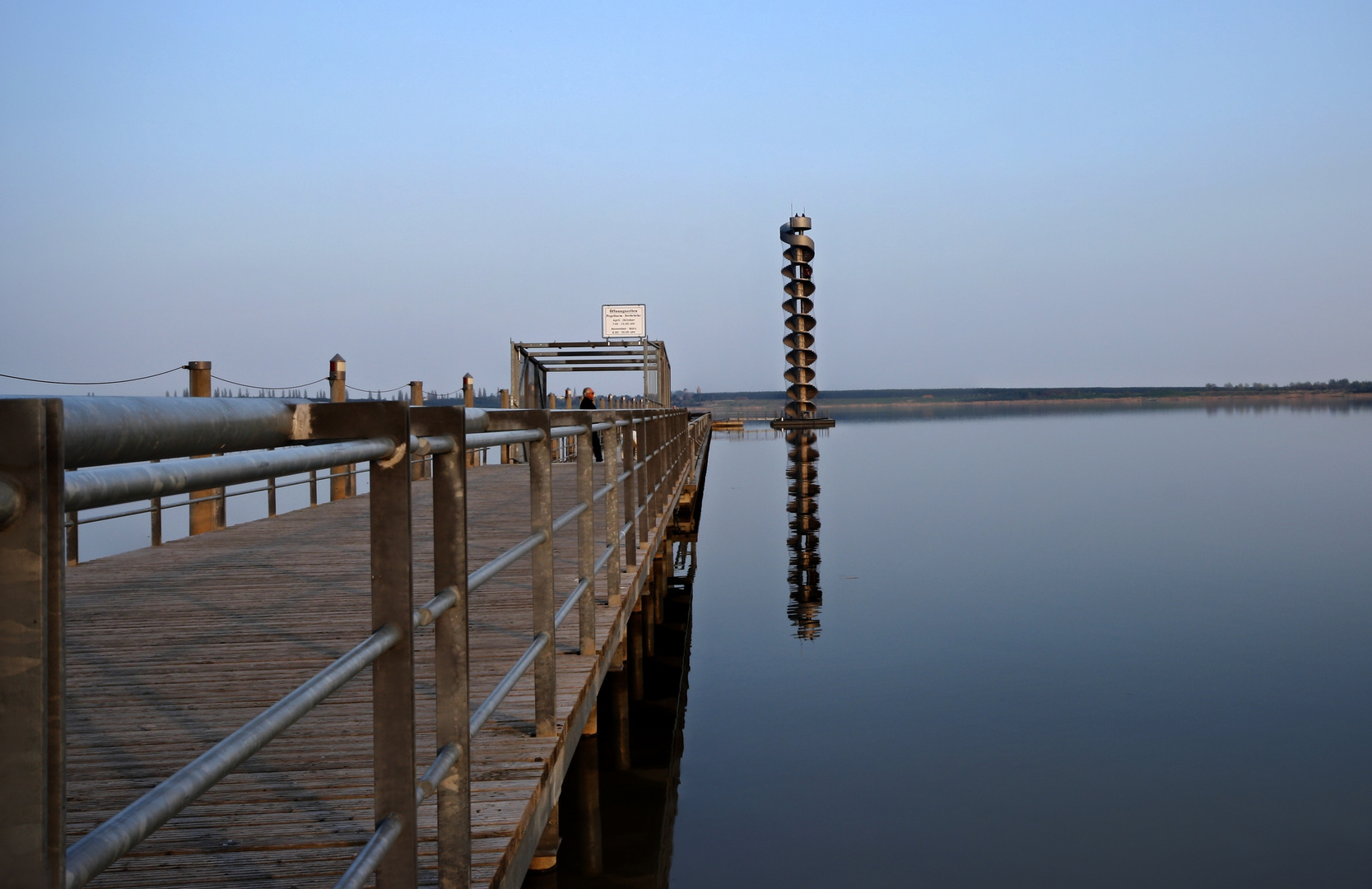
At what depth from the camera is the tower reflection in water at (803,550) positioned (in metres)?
15.3

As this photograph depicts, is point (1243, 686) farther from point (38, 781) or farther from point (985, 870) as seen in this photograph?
point (38, 781)

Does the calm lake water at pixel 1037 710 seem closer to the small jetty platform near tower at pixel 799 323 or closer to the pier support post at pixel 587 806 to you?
the pier support post at pixel 587 806

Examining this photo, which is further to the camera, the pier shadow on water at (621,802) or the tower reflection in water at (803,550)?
the tower reflection in water at (803,550)

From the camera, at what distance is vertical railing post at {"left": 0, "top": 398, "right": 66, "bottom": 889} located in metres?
0.86

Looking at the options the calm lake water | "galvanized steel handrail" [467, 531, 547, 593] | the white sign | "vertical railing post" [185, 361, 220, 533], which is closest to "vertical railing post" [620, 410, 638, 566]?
the calm lake water

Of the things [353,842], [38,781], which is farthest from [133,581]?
[38,781]

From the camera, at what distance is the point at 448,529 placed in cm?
221

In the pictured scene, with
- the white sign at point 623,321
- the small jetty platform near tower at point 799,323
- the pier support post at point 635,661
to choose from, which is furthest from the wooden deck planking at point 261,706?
the small jetty platform near tower at point 799,323

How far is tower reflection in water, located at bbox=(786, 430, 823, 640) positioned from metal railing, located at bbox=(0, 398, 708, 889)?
11.8 metres

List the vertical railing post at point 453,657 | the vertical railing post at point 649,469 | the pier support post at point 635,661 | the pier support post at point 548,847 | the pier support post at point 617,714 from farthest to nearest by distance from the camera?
the pier support post at point 635,661 → the vertical railing post at point 649,469 → the pier support post at point 617,714 → the pier support post at point 548,847 → the vertical railing post at point 453,657

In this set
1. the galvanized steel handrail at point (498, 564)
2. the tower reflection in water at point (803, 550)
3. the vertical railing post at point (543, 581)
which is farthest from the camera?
the tower reflection in water at point (803, 550)

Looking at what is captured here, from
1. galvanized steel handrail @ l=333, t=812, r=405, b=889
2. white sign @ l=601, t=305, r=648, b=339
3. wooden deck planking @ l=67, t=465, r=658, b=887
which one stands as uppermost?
white sign @ l=601, t=305, r=648, b=339

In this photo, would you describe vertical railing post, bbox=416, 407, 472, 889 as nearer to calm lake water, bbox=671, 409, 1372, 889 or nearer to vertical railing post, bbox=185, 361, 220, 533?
calm lake water, bbox=671, 409, 1372, 889

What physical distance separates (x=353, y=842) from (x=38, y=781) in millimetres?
1849
